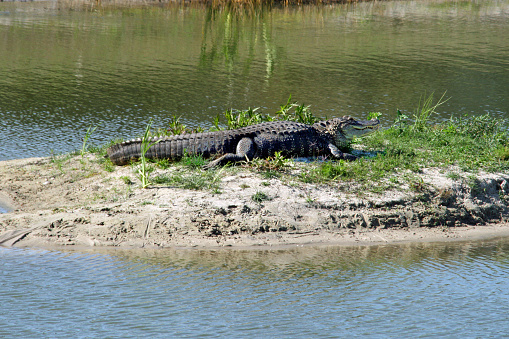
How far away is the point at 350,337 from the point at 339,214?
2.28 m

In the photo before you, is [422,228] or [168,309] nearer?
[168,309]

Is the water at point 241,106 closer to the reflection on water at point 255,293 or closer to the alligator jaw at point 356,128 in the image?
the reflection on water at point 255,293

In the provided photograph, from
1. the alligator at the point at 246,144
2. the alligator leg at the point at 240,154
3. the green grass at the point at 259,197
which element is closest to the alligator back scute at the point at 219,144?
the alligator at the point at 246,144

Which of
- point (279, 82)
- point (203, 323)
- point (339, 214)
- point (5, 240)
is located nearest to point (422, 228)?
point (339, 214)

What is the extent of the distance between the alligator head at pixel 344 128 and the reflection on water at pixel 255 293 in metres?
2.47

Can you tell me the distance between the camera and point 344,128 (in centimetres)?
773

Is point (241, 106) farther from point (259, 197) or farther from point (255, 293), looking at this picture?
point (255, 293)

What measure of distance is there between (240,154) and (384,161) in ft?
6.64

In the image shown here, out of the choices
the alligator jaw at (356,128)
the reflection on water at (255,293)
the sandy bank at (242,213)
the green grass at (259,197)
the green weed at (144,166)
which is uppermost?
the alligator jaw at (356,128)

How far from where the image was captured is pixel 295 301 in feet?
14.3

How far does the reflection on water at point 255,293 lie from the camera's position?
3.97 m

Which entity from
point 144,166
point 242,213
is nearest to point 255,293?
point 242,213

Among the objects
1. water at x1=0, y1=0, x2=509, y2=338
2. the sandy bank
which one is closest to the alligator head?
the sandy bank

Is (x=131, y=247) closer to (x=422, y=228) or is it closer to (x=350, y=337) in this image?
(x=350, y=337)
